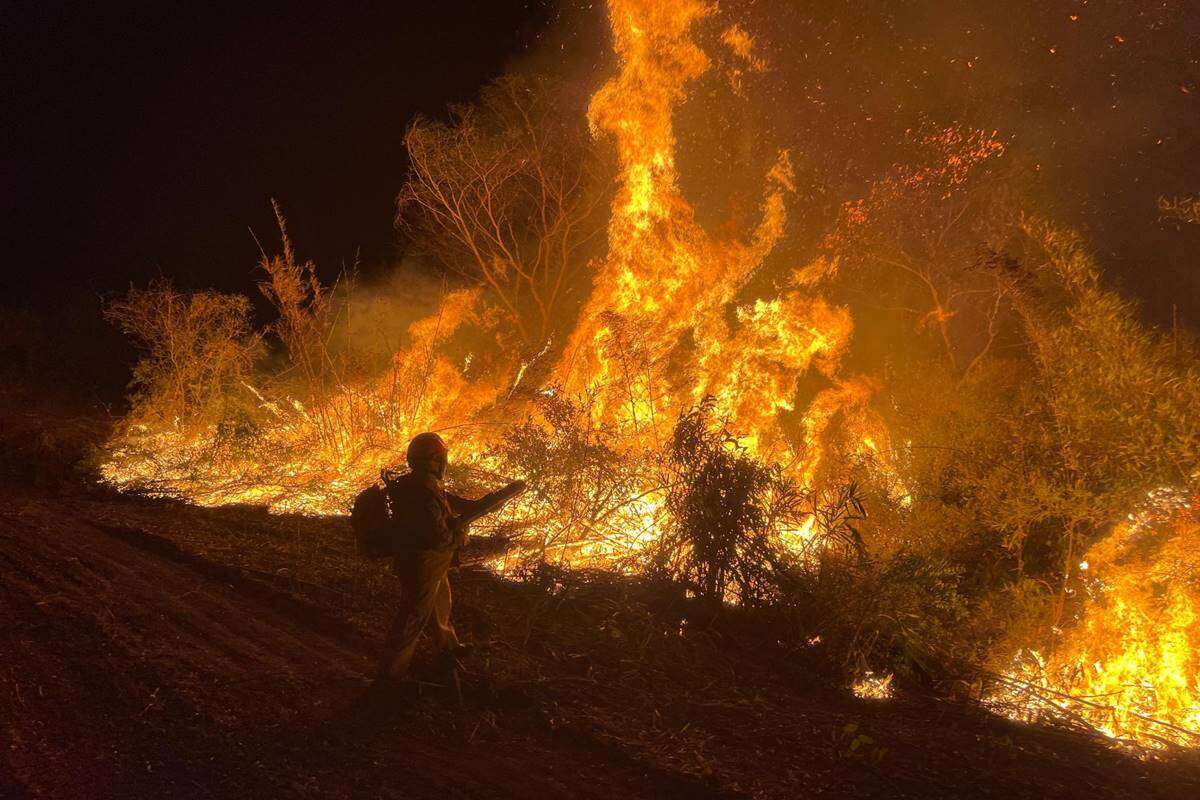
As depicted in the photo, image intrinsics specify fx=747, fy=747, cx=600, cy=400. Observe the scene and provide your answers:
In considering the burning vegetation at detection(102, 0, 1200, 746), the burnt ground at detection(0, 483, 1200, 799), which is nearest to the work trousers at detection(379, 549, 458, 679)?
the burnt ground at detection(0, 483, 1200, 799)

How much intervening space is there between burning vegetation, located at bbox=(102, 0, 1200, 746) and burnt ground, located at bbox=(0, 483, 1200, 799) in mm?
906

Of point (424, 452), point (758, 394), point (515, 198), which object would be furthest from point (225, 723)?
point (515, 198)

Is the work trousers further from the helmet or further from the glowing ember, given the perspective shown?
the glowing ember

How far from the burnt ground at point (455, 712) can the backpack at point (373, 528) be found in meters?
1.01

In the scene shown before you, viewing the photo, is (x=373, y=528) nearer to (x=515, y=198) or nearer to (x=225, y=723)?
(x=225, y=723)

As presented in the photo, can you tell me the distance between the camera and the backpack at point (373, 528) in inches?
203

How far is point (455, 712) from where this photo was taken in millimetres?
5012

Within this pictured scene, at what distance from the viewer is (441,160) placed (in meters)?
15.7

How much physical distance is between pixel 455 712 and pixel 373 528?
1354 millimetres

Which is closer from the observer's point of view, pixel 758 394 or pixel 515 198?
pixel 758 394

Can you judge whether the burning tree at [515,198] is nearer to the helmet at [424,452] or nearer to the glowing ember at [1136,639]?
the helmet at [424,452]

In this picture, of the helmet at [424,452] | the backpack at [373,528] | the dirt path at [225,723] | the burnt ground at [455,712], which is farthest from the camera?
the helmet at [424,452]

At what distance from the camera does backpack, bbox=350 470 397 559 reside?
514 cm

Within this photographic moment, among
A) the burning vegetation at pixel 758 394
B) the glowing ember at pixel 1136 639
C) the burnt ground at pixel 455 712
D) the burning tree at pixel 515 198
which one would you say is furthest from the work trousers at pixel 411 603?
the burning tree at pixel 515 198
